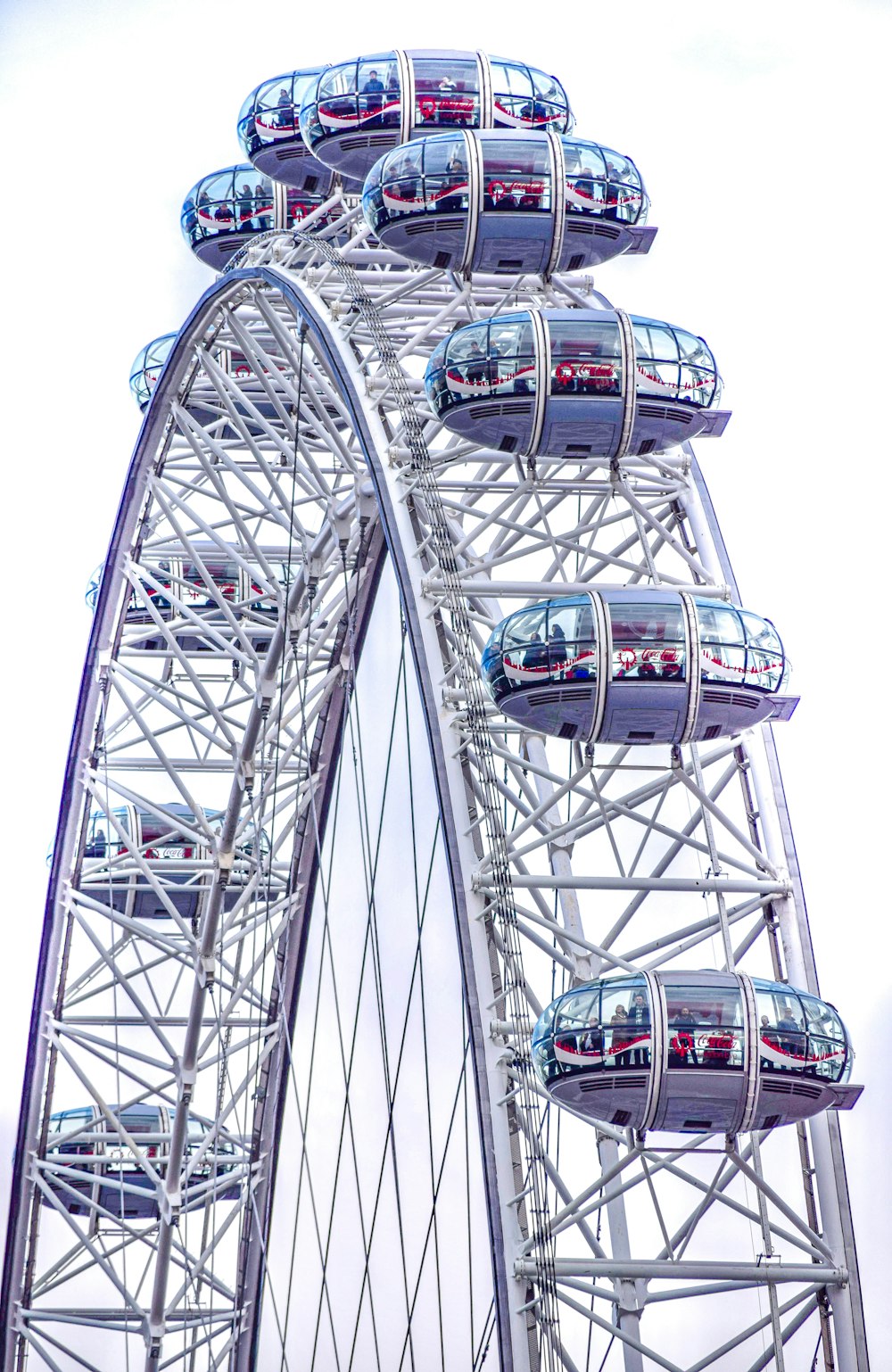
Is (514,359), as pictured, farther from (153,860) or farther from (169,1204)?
(169,1204)

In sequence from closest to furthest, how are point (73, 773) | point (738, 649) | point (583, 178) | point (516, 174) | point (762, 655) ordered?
point (738, 649), point (762, 655), point (516, 174), point (583, 178), point (73, 773)

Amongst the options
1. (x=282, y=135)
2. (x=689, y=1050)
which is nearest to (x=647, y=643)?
(x=689, y=1050)

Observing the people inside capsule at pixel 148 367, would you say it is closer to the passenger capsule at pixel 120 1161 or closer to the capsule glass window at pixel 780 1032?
the passenger capsule at pixel 120 1161

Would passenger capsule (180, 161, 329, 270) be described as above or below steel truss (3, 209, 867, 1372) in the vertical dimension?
above

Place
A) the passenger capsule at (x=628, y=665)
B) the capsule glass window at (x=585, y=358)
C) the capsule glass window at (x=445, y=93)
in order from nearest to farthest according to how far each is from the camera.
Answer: the passenger capsule at (x=628, y=665)
the capsule glass window at (x=585, y=358)
the capsule glass window at (x=445, y=93)

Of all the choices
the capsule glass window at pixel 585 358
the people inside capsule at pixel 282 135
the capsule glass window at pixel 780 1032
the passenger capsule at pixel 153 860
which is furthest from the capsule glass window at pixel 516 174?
the passenger capsule at pixel 153 860

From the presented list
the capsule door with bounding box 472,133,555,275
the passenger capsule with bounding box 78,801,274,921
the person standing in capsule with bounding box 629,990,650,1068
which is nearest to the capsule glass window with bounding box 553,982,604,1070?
the person standing in capsule with bounding box 629,990,650,1068

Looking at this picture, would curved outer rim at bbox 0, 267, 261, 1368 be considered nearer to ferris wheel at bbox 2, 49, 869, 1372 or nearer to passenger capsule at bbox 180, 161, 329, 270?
ferris wheel at bbox 2, 49, 869, 1372
